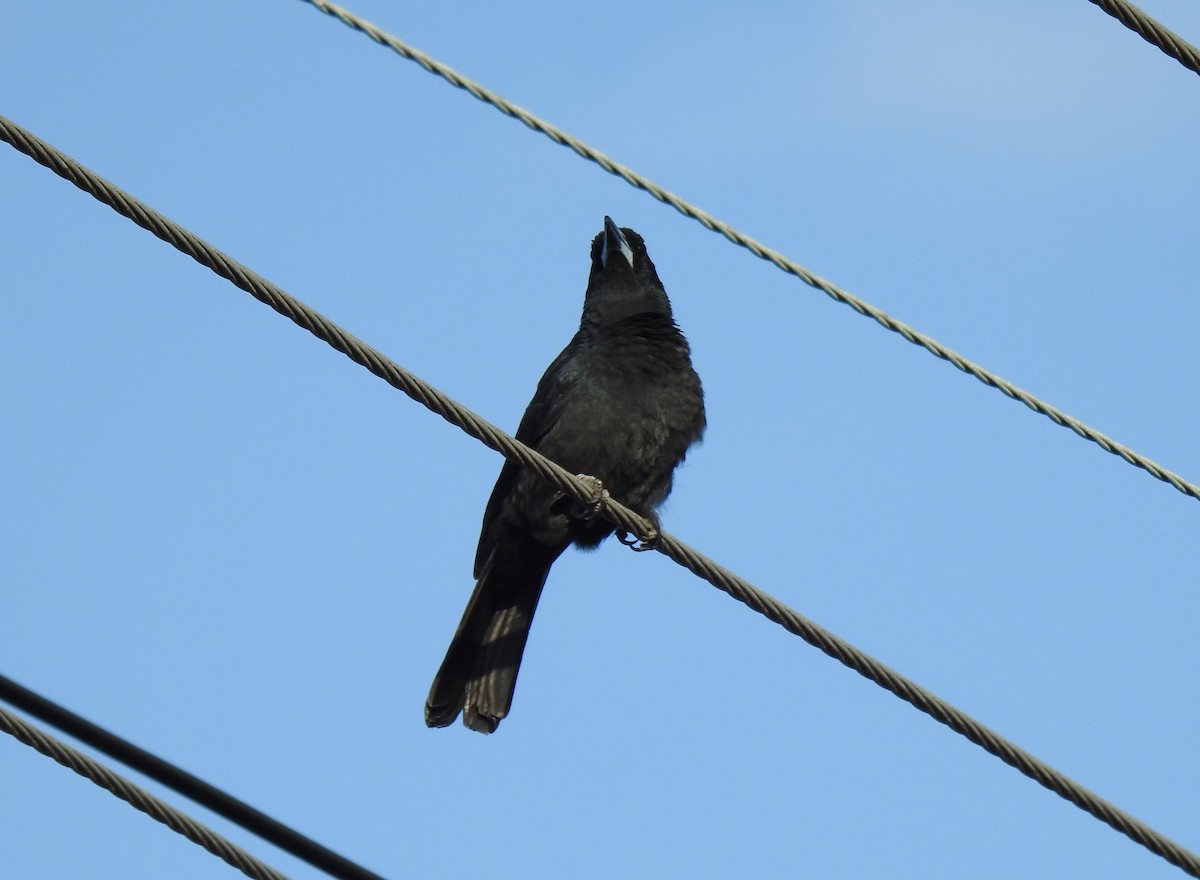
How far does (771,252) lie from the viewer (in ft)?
14.6

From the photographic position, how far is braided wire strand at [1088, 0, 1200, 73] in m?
3.90

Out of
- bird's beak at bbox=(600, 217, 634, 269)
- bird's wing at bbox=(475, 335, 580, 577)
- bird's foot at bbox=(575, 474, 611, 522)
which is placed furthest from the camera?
bird's beak at bbox=(600, 217, 634, 269)

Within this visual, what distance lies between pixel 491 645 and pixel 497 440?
3085 millimetres

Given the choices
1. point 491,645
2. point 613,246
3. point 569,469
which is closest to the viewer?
point 569,469

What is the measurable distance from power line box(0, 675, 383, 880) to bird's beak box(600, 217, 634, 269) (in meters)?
5.18

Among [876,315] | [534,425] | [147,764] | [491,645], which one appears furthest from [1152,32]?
[491,645]

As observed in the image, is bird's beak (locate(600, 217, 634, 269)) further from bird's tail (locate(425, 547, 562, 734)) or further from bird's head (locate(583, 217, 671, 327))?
bird's tail (locate(425, 547, 562, 734))

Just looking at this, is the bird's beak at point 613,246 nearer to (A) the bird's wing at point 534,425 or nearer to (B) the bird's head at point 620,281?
(B) the bird's head at point 620,281

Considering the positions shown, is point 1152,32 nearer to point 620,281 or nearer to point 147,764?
point 147,764

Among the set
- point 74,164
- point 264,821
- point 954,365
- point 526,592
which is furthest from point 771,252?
point 526,592

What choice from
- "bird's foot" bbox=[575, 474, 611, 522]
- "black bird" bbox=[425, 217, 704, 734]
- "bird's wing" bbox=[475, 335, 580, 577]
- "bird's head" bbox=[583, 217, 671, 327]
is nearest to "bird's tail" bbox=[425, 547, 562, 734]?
"black bird" bbox=[425, 217, 704, 734]

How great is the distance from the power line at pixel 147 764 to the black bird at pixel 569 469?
3.65 m

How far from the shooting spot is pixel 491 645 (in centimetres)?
726

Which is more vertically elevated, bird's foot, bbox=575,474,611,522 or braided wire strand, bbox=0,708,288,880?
bird's foot, bbox=575,474,611,522
